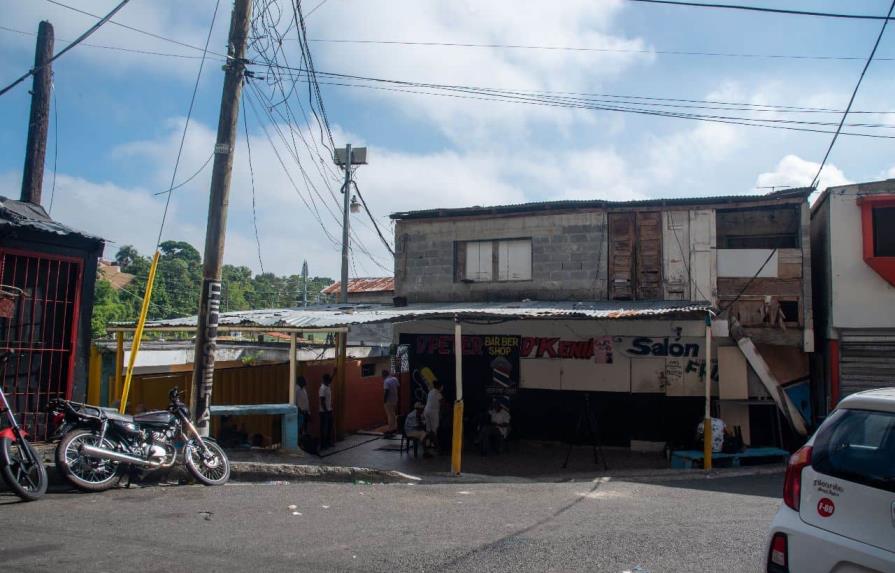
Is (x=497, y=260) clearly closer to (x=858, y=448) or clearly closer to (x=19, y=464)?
(x=19, y=464)

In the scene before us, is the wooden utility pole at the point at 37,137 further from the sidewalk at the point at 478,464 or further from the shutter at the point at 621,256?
the shutter at the point at 621,256

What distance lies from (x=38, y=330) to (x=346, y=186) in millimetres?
12899

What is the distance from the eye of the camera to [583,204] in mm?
15156

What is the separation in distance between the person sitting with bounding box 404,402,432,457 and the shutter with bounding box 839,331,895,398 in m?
8.49

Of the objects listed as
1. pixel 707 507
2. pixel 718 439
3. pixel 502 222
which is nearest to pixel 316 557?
pixel 707 507

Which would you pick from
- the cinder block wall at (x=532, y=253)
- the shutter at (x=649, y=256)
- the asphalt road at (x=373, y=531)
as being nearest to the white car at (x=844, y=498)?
the asphalt road at (x=373, y=531)

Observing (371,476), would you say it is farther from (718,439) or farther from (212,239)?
(718,439)

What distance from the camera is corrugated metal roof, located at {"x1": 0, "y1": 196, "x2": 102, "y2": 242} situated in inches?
338

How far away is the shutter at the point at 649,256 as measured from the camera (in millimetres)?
14688

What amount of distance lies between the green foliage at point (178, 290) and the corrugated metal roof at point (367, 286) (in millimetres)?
6470

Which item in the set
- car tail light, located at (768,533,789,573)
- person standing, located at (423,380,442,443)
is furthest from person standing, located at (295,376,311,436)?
car tail light, located at (768,533,789,573)

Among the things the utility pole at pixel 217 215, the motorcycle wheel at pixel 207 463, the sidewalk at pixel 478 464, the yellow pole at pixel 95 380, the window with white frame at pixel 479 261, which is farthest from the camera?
the window with white frame at pixel 479 261

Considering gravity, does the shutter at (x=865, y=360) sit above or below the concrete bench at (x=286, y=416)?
above

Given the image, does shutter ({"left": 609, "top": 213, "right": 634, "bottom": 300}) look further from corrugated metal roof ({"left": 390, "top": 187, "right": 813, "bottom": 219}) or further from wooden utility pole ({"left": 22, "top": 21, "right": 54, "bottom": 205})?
wooden utility pole ({"left": 22, "top": 21, "right": 54, "bottom": 205})
